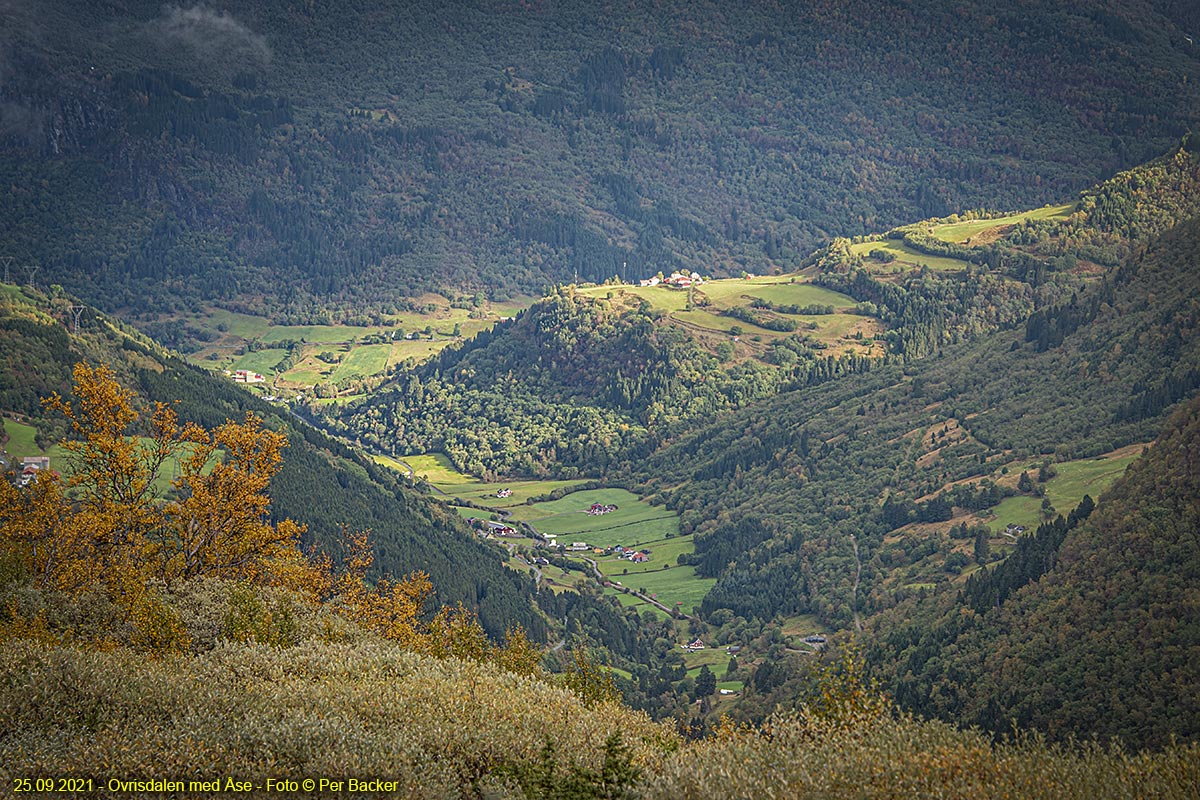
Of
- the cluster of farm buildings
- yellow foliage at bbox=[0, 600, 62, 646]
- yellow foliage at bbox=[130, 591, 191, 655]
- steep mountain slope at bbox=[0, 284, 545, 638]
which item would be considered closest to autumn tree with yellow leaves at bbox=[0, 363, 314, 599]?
yellow foliage at bbox=[130, 591, 191, 655]

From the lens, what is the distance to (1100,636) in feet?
331

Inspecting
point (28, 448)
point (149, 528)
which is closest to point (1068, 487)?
point (149, 528)

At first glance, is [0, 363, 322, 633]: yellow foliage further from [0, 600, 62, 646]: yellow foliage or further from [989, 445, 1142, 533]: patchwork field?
[989, 445, 1142, 533]: patchwork field

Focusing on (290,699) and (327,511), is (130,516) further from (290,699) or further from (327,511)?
(327,511)

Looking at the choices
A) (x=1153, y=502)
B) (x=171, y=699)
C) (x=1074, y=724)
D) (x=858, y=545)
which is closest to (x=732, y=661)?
(x=858, y=545)

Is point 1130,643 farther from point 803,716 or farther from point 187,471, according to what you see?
point 187,471

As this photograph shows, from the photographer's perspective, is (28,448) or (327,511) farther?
(327,511)

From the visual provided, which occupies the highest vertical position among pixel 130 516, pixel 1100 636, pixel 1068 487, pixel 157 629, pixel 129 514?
pixel 129 514

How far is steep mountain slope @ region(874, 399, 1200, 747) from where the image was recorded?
296 feet

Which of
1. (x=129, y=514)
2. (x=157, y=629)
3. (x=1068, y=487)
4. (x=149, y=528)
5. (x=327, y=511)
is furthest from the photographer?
(x=327, y=511)

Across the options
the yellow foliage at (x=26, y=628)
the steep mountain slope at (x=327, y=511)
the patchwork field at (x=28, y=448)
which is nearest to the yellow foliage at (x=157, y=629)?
the yellow foliage at (x=26, y=628)

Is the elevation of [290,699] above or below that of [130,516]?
above

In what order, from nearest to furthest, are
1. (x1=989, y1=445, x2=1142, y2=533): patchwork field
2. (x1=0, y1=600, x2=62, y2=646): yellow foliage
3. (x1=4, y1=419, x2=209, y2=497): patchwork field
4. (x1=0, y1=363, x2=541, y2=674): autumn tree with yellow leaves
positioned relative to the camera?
(x1=0, y1=600, x2=62, y2=646): yellow foliage → (x1=0, y1=363, x2=541, y2=674): autumn tree with yellow leaves → (x1=989, y1=445, x2=1142, y2=533): patchwork field → (x1=4, y1=419, x2=209, y2=497): patchwork field

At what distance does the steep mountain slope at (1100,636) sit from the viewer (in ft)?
296
